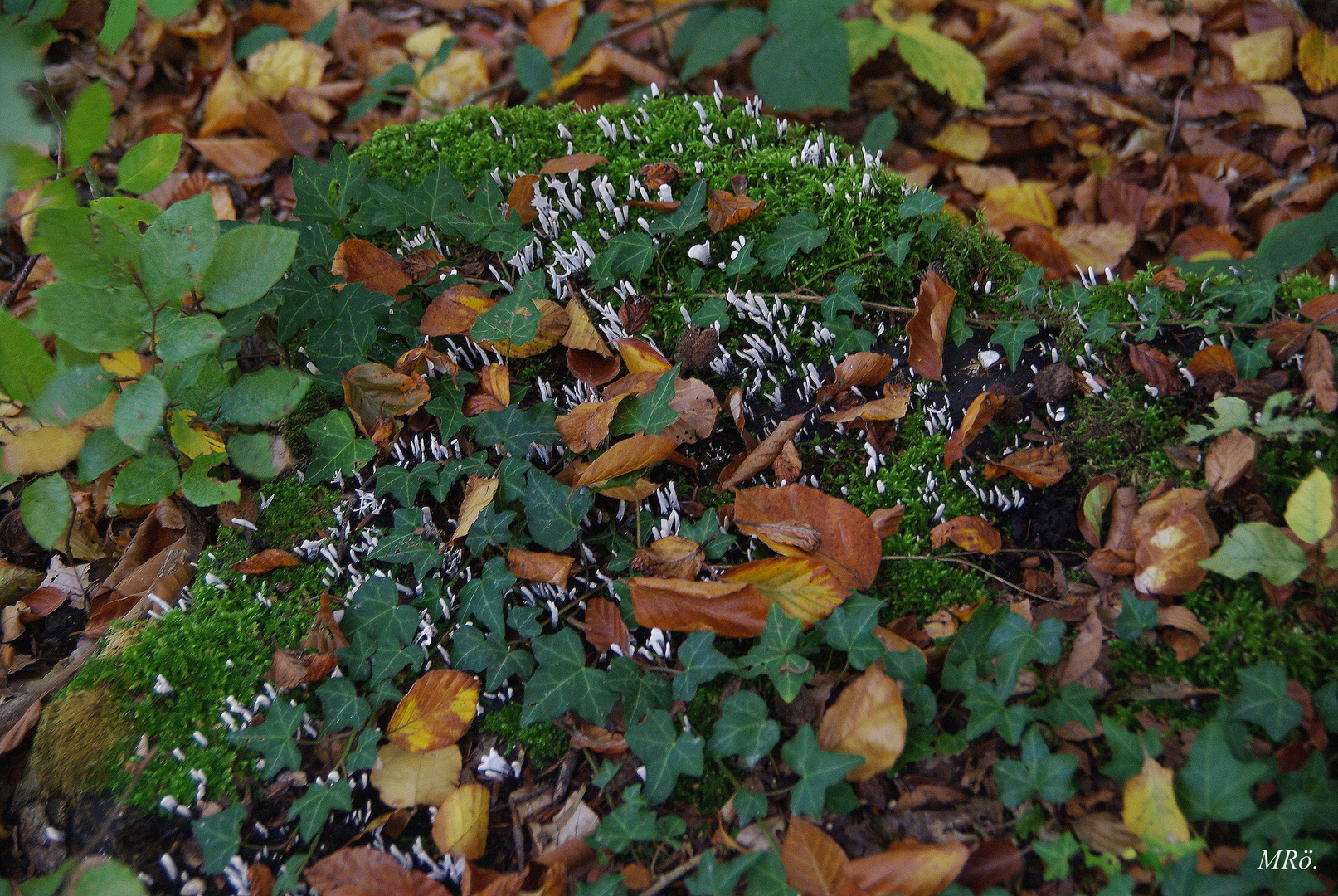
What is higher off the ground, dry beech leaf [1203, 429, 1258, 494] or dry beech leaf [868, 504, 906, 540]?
dry beech leaf [1203, 429, 1258, 494]

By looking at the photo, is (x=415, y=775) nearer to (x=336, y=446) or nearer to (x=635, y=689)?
(x=635, y=689)

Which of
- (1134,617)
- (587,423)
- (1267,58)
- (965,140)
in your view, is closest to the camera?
(1134,617)

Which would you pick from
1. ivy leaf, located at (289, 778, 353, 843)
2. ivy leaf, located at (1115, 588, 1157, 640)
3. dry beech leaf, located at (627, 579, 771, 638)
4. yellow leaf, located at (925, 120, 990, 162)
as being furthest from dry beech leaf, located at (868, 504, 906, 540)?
yellow leaf, located at (925, 120, 990, 162)

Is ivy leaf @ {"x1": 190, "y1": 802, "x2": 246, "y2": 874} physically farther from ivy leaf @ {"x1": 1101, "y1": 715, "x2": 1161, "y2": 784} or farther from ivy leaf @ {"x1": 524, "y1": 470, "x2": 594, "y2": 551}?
ivy leaf @ {"x1": 1101, "y1": 715, "x2": 1161, "y2": 784}

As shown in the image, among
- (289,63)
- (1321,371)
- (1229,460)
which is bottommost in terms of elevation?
(1229,460)

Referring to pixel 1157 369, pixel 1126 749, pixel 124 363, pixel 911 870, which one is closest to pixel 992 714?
pixel 1126 749

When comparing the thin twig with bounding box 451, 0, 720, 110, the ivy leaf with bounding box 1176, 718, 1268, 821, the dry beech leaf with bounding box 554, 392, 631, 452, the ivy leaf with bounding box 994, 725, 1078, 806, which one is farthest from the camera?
the thin twig with bounding box 451, 0, 720, 110

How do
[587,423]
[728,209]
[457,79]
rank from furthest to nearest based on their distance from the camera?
[457,79], [728,209], [587,423]

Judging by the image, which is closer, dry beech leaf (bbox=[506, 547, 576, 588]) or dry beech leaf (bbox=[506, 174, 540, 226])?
dry beech leaf (bbox=[506, 547, 576, 588])
